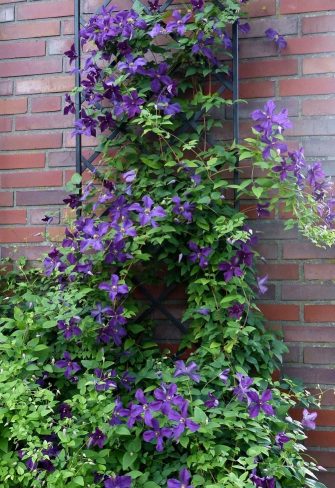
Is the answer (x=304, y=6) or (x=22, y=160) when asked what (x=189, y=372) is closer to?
(x=22, y=160)

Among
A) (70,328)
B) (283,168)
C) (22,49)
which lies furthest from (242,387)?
(22,49)

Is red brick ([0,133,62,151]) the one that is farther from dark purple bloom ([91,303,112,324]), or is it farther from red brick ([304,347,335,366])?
red brick ([304,347,335,366])

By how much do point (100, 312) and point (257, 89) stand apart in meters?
1.06

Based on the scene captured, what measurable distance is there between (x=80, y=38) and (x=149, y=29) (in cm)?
30

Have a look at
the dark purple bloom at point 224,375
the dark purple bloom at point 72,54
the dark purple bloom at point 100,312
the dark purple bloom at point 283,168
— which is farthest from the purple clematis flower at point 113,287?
the dark purple bloom at point 72,54

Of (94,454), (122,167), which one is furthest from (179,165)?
(94,454)

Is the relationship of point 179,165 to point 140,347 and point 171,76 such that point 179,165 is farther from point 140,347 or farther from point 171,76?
point 140,347

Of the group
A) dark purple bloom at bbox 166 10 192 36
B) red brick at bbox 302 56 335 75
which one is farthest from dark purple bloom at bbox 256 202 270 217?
dark purple bloom at bbox 166 10 192 36

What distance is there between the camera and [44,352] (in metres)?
2.05

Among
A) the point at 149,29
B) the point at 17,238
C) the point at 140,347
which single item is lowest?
the point at 140,347

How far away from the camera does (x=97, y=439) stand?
180cm

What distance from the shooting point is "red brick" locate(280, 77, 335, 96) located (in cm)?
226

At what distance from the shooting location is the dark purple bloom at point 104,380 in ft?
6.17

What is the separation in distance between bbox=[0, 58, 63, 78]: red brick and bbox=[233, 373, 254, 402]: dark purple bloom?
1477 mm
